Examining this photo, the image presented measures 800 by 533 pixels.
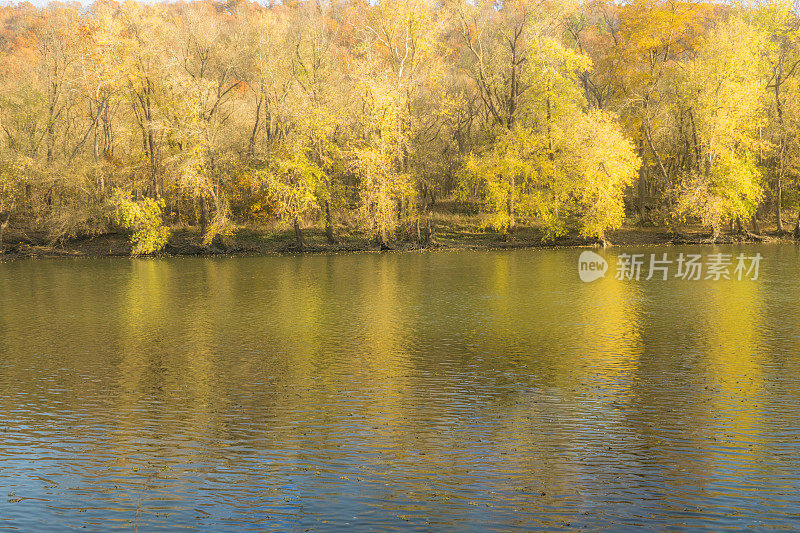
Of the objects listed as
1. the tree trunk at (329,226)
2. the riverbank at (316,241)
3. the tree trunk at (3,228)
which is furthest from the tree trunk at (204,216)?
the tree trunk at (3,228)

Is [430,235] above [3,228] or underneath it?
underneath

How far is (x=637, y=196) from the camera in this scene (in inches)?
2517

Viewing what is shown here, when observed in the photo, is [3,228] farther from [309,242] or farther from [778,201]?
[778,201]

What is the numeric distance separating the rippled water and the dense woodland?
2730cm

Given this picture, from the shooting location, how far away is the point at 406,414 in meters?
13.1

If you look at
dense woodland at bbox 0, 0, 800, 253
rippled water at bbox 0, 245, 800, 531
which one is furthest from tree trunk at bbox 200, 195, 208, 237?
rippled water at bbox 0, 245, 800, 531

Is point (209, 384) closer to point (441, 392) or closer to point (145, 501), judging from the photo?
point (441, 392)

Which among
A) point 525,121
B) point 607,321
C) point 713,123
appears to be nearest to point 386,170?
point 525,121

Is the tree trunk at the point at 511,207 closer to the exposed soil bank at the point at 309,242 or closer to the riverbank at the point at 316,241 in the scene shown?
the riverbank at the point at 316,241

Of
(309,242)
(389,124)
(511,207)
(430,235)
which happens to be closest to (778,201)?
(511,207)

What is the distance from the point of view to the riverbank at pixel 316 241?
5419 centimetres

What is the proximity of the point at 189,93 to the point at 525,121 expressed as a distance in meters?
27.5

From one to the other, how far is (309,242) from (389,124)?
1119cm

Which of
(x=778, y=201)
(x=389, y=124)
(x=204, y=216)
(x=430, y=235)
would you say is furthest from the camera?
(x=430, y=235)
